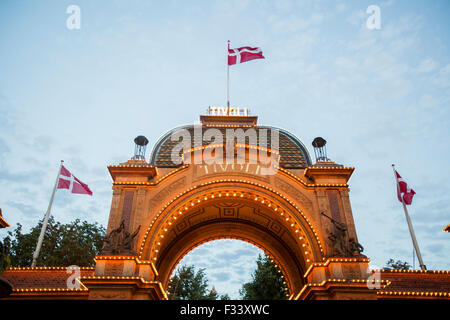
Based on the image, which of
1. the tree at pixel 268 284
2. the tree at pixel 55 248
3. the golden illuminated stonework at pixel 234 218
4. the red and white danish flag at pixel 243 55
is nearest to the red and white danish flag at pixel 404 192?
the golden illuminated stonework at pixel 234 218

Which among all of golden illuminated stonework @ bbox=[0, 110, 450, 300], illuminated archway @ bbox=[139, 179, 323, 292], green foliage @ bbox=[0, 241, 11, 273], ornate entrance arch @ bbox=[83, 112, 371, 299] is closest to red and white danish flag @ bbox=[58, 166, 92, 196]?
ornate entrance arch @ bbox=[83, 112, 371, 299]

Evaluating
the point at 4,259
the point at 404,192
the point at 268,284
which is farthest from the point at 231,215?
the point at 268,284

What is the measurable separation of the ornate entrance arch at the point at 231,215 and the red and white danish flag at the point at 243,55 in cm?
458

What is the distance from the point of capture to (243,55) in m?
20.3

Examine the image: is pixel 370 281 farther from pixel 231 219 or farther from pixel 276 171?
pixel 231 219

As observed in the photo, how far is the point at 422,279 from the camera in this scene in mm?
14844

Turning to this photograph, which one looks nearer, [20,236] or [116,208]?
[116,208]

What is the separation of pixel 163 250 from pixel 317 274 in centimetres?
948

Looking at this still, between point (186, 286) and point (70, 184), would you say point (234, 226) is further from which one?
point (186, 286)

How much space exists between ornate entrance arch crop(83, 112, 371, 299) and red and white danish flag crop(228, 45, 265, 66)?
15.0ft

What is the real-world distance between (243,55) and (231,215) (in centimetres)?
1086

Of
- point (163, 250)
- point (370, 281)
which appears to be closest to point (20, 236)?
point (163, 250)

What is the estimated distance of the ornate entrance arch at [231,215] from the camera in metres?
14.1

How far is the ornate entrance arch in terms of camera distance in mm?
14109
